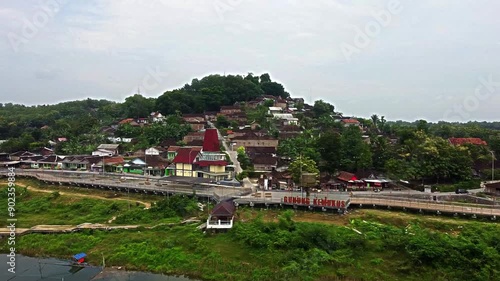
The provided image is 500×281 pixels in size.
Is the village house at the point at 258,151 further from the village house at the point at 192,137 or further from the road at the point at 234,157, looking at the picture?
the village house at the point at 192,137

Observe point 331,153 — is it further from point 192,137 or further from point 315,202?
point 192,137

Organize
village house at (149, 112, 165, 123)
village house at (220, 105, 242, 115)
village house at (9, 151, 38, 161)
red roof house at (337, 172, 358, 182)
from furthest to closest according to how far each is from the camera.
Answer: village house at (220, 105, 242, 115)
village house at (149, 112, 165, 123)
village house at (9, 151, 38, 161)
red roof house at (337, 172, 358, 182)

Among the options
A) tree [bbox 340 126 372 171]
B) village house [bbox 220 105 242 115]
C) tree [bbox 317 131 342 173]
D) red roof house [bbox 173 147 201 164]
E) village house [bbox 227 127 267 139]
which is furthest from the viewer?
village house [bbox 220 105 242 115]

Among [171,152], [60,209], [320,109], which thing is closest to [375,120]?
[320,109]

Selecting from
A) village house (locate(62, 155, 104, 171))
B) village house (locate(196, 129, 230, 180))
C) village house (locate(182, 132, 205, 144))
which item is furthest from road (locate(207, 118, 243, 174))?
village house (locate(62, 155, 104, 171))

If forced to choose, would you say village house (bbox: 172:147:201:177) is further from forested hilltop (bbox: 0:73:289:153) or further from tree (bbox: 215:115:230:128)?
tree (bbox: 215:115:230:128)

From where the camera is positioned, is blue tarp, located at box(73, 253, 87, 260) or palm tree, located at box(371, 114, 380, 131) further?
palm tree, located at box(371, 114, 380, 131)

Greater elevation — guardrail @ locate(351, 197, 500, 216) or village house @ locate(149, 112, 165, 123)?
village house @ locate(149, 112, 165, 123)

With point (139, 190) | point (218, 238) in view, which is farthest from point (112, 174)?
point (218, 238)
